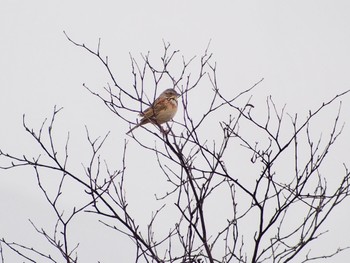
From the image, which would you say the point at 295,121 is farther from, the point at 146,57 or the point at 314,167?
the point at 146,57

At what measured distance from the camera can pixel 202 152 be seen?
458 centimetres

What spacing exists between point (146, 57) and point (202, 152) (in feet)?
3.02

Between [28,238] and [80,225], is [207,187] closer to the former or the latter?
[28,238]

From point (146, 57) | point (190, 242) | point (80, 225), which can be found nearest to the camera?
point (190, 242)

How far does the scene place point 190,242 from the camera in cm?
423

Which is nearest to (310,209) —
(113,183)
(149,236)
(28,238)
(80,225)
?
(149,236)

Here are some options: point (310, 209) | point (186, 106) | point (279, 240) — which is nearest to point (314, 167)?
point (310, 209)

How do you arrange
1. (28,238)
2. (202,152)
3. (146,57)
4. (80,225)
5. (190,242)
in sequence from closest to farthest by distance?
(190,242) → (202,152) → (146,57) → (28,238) → (80,225)

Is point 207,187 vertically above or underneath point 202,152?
underneath

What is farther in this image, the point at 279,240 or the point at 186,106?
the point at 186,106

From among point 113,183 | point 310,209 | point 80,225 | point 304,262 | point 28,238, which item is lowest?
point 304,262

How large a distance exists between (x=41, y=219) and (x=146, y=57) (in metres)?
25.2

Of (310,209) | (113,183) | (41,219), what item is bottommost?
(310,209)

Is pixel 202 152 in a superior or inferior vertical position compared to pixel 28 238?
inferior
